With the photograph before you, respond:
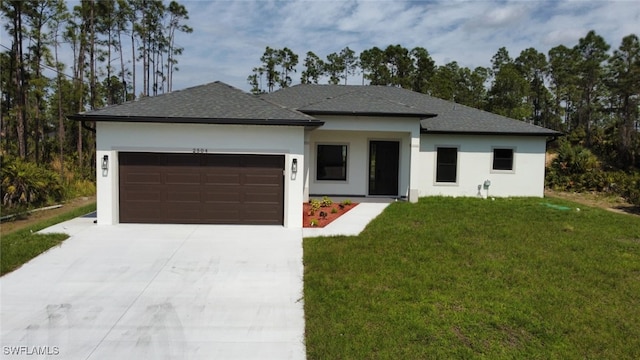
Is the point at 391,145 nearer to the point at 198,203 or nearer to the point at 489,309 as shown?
the point at 198,203

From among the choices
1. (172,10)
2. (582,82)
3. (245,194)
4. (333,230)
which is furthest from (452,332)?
(582,82)

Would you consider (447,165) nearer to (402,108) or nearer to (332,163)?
(402,108)

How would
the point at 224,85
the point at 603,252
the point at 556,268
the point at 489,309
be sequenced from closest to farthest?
the point at 489,309 → the point at 556,268 → the point at 603,252 → the point at 224,85

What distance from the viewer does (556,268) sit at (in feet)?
23.8

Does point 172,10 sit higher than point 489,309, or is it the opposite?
point 172,10

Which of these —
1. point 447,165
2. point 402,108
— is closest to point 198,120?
point 402,108

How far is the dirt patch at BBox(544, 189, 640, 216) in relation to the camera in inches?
569

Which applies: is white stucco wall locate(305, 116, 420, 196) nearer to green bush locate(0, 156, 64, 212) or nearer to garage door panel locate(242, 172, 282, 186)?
garage door panel locate(242, 172, 282, 186)

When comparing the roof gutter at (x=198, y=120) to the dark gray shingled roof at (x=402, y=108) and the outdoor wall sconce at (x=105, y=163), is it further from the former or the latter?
the dark gray shingled roof at (x=402, y=108)

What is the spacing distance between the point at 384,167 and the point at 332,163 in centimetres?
203

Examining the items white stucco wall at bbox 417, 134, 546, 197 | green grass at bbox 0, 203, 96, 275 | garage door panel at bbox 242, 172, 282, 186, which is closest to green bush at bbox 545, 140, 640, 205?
white stucco wall at bbox 417, 134, 546, 197

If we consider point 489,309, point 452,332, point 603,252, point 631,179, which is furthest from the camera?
point 631,179

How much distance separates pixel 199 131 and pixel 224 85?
2913mm

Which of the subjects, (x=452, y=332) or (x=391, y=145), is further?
(x=391, y=145)
